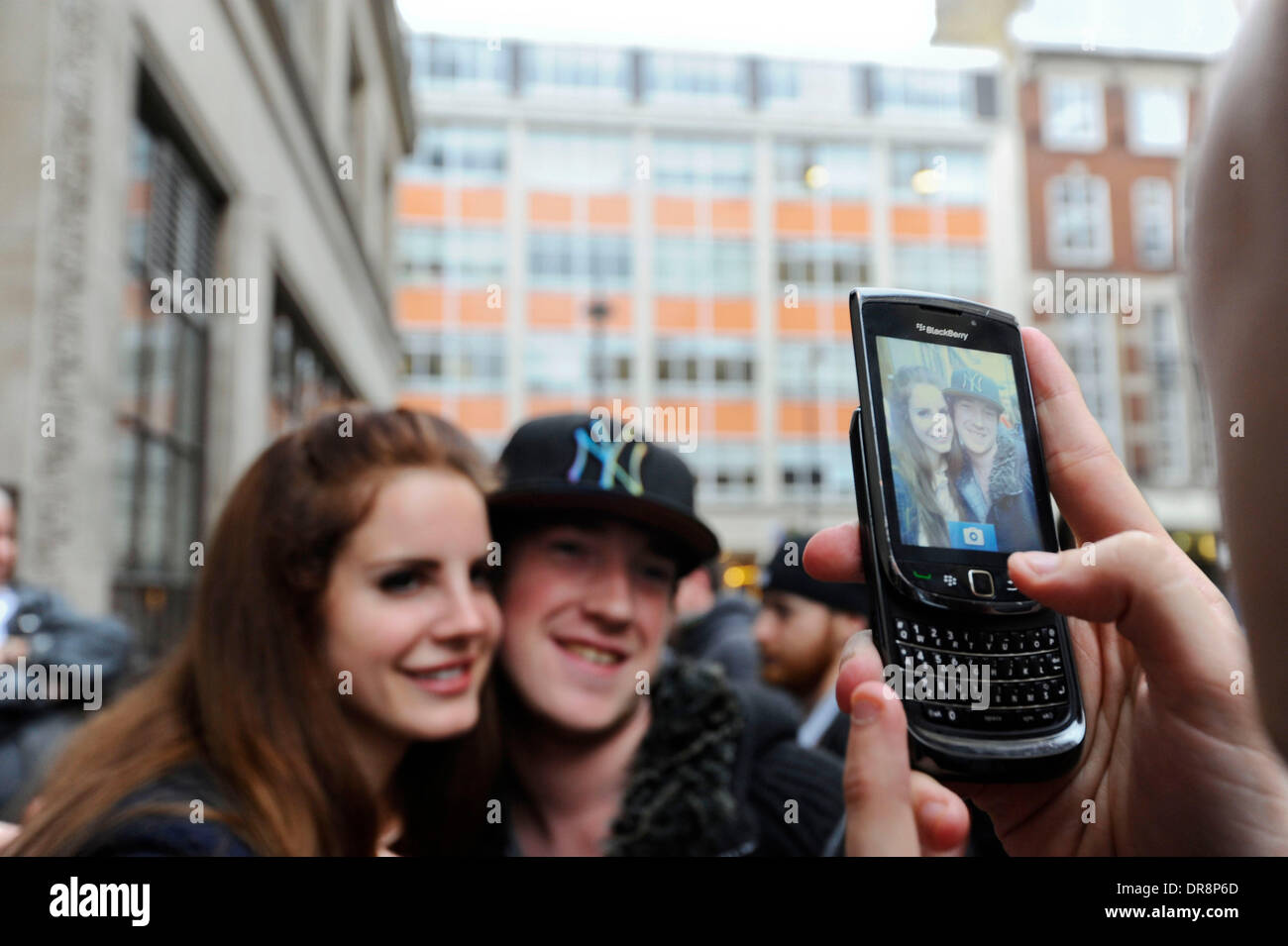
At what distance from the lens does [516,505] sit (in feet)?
5.81

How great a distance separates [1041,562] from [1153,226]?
21.9 metres

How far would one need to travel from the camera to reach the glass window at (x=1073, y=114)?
20.0 meters

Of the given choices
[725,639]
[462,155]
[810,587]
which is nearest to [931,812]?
[810,587]

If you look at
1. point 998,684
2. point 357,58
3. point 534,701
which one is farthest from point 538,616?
point 357,58

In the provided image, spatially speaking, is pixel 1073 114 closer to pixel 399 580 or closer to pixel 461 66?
pixel 461 66

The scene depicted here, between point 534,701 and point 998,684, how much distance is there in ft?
4.33

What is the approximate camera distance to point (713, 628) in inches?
205

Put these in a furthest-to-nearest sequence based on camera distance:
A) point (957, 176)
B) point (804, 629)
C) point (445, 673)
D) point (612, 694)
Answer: point (957, 176), point (804, 629), point (612, 694), point (445, 673)

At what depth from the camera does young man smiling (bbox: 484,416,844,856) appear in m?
1.80

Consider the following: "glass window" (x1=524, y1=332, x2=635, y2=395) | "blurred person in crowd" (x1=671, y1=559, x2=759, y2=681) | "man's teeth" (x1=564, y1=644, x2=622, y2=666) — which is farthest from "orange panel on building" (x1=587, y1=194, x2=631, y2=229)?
"man's teeth" (x1=564, y1=644, x2=622, y2=666)

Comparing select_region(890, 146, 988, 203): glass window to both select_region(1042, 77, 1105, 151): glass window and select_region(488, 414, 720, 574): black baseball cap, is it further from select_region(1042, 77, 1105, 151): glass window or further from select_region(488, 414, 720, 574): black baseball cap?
select_region(488, 414, 720, 574): black baseball cap

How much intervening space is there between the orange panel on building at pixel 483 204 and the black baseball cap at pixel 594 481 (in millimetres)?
26122

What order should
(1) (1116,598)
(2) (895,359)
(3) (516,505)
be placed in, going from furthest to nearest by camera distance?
(3) (516,505) < (2) (895,359) < (1) (1116,598)
